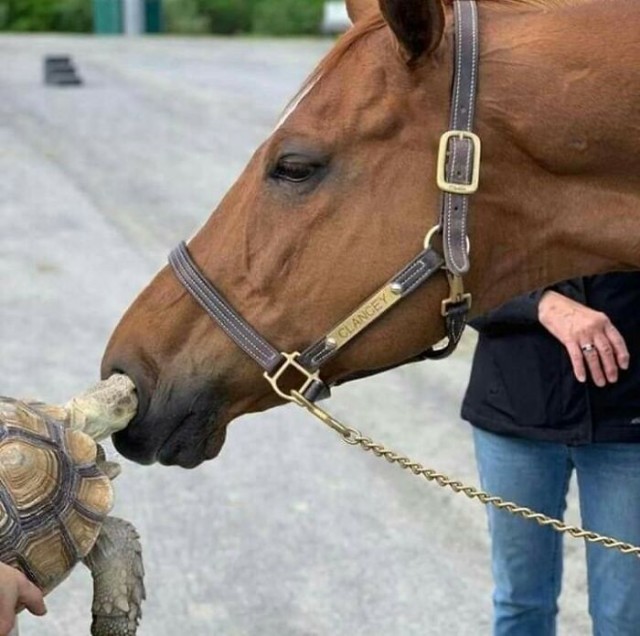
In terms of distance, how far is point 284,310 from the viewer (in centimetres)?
202

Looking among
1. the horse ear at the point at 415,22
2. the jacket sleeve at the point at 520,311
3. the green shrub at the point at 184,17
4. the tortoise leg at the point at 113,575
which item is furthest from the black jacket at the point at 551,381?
the green shrub at the point at 184,17

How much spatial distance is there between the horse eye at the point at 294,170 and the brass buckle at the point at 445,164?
0.71ft

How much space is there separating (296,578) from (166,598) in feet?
1.54

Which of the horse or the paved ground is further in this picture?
the paved ground

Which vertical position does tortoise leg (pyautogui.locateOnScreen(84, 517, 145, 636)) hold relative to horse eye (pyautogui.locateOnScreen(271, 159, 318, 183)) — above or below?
below

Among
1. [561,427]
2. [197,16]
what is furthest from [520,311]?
[197,16]

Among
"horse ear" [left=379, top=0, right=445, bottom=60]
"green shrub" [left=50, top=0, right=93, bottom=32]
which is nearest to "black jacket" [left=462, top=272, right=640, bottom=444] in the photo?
"horse ear" [left=379, top=0, right=445, bottom=60]

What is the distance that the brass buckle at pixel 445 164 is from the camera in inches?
73.9

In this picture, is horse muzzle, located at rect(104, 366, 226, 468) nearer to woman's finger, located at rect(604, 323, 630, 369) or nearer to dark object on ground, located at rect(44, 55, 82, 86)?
woman's finger, located at rect(604, 323, 630, 369)

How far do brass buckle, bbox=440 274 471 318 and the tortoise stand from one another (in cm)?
58

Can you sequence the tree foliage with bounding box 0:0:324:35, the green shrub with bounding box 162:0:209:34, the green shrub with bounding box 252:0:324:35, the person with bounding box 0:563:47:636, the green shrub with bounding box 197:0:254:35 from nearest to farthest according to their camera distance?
the person with bounding box 0:563:47:636 → the green shrub with bounding box 162:0:209:34 → the tree foliage with bounding box 0:0:324:35 → the green shrub with bounding box 252:0:324:35 → the green shrub with bounding box 197:0:254:35

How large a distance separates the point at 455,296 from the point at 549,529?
1.07 meters

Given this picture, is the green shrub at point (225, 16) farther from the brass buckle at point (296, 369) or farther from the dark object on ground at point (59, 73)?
the brass buckle at point (296, 369)

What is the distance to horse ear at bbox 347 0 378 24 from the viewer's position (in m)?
2.08
